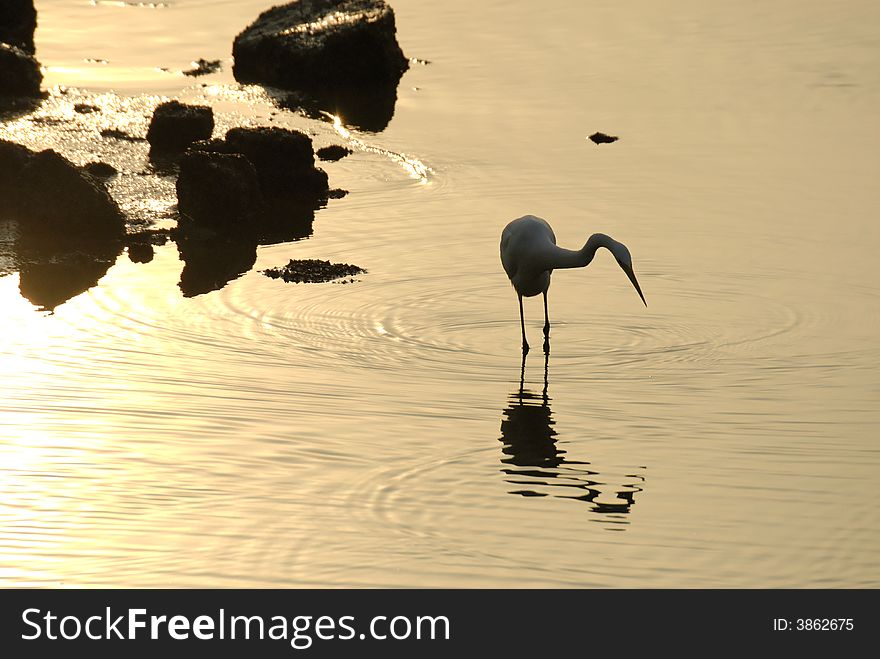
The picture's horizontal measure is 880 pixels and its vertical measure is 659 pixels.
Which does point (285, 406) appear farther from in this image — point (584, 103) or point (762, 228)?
point (584, 103)

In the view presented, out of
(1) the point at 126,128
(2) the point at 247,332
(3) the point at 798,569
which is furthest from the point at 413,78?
(3) the point at 798,569

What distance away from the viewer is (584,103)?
2312 centimetres

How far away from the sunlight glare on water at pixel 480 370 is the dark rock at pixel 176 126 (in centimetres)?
39

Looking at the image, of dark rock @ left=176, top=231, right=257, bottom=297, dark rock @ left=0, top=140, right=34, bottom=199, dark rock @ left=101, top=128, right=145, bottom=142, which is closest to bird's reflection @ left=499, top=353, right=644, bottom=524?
dark rock @ left=176, top=231, right=257, bottom=297

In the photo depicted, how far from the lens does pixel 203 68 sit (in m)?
25.4

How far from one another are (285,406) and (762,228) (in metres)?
7.52

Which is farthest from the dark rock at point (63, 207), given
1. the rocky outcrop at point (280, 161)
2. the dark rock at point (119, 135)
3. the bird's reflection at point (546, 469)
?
the bird's reflection at point (546, 469)

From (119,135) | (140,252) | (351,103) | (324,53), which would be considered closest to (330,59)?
(324,53)

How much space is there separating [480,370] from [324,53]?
13300mm

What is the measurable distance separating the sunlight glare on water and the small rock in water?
219 mm

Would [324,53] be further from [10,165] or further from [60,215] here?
[60,215]

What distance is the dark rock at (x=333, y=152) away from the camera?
20469 mm

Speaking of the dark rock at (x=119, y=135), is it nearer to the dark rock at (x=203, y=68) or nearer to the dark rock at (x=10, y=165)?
the dark rock at (x=10, y=165)
